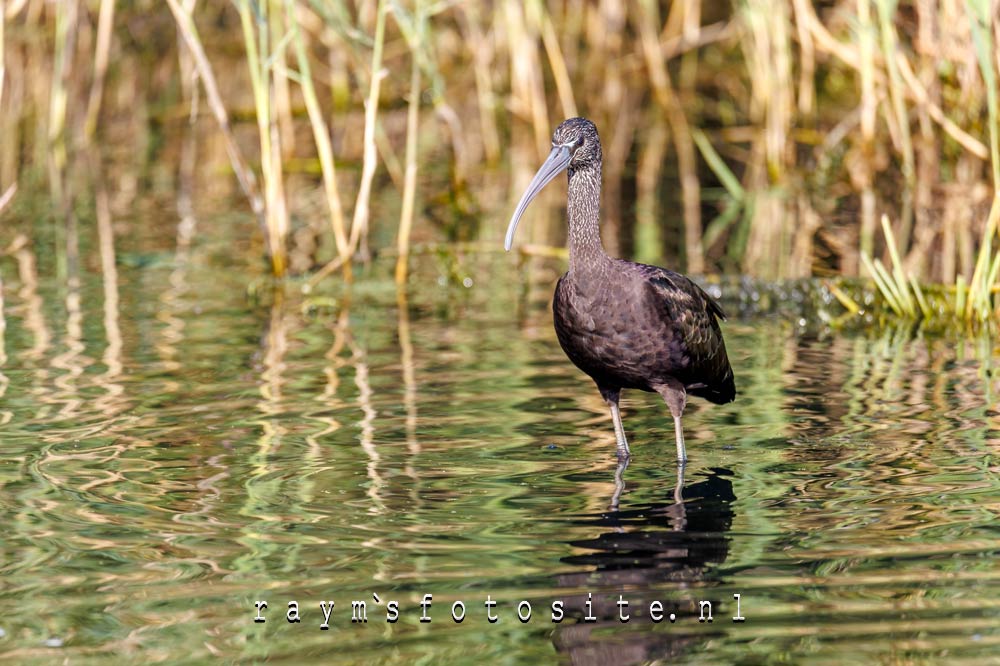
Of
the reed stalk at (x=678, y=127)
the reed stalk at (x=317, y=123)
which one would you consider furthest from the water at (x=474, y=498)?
the reed stalk at (x=678, y=127)

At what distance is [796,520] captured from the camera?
518cm

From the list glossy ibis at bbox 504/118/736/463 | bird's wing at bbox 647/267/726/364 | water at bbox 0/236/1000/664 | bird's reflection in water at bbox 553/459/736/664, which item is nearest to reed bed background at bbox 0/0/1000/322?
water at bbox 0/236/1000/664

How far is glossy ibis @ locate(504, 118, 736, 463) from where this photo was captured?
5.78 meters

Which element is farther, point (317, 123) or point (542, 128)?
point (542, 128)

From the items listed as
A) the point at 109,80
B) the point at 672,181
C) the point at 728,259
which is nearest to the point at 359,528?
the point at 728,259

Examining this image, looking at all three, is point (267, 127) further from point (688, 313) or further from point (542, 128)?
point (542, 128)

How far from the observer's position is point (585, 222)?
6.04 meters

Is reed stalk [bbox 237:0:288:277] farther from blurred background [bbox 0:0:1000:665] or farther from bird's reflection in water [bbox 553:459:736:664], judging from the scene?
bird's reflection in water [bbox 553:459:736:664]

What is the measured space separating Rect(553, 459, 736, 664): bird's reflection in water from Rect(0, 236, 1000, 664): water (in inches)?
0.5

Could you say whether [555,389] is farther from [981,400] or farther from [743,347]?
[981,400]

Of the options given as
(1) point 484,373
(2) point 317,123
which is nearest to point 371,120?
(2) point 317,123

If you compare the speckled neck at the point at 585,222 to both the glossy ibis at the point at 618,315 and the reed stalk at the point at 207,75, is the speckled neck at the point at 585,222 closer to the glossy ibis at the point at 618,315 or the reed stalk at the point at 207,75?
the glossy ibis at the point at 618,315

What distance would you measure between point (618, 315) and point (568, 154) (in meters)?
0.78

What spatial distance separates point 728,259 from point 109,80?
10169 mm
